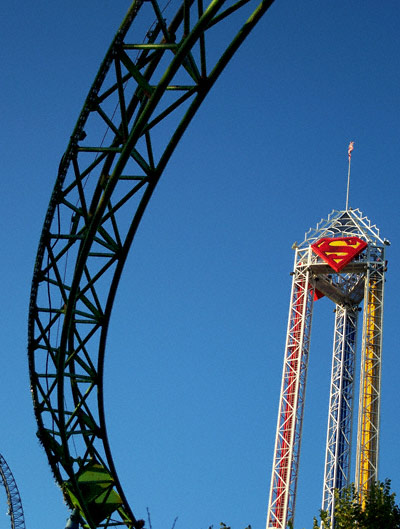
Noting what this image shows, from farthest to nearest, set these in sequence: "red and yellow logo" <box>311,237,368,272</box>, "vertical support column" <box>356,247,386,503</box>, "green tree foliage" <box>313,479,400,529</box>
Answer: "red and yellow logo" <box>311,237,368,272</box> < "vertical support column" <box>356,247,386,503</box> < "green tree foliage" <box>313,479,400,529</box>

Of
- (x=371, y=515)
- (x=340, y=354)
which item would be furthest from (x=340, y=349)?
(x=371, y=515)

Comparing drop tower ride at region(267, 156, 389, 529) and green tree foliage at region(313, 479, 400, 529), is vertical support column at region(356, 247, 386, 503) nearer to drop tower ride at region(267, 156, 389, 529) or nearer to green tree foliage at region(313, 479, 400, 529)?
drop tower ride at region(267, 156, 389, 529)

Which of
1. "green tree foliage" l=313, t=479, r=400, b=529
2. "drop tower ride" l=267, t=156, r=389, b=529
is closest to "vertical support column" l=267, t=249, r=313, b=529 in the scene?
"drop tower ride" l=267, t=156, r=389, b=529

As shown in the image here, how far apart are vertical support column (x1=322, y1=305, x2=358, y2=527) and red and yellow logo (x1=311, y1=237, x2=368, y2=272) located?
4.47m

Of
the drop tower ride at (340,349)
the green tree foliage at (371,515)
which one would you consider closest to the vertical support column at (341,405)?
the drop tower ride at (340,349)

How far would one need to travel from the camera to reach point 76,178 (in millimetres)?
20844

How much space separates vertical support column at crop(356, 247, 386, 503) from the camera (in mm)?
54406

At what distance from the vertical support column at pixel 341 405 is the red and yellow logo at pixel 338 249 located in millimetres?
4470

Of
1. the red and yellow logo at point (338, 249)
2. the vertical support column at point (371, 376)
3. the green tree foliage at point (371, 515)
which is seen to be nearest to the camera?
the green tree foliage at point (371, 515)

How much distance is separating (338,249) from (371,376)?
8.67 m

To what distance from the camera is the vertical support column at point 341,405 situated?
57.1 meters

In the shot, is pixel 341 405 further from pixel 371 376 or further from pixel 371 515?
pixel 371 515

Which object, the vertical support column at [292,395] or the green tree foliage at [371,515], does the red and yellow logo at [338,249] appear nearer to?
the vertical support column at [292,395]

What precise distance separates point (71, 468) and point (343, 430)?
37.3 m
